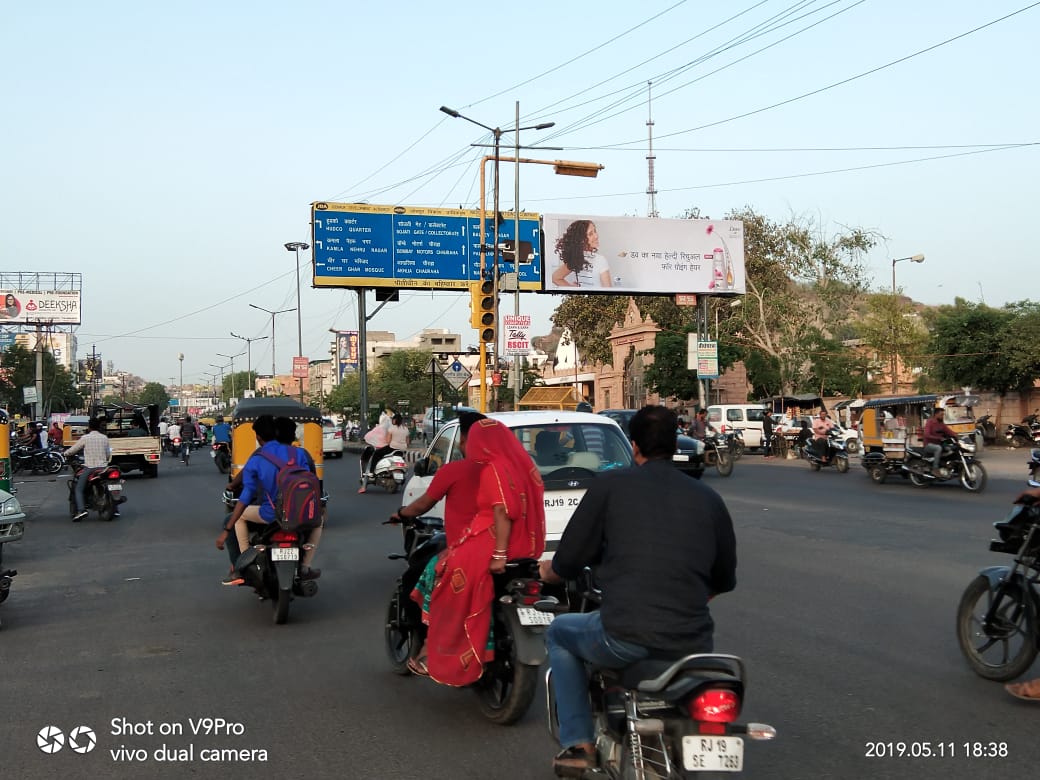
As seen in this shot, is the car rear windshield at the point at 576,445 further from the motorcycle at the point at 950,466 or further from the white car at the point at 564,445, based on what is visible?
the motorcycle at the point at 950,466

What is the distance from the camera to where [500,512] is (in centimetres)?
545

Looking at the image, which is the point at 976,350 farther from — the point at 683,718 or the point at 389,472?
the point at 683,718

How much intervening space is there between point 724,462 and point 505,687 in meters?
20.8

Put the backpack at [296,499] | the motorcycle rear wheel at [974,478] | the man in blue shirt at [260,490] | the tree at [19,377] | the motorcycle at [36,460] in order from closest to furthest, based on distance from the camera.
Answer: the backpack at [296,499] < the man in blue shirt at [260,490] < the motorcycle rear wheel at [974,478] < the motorcycle at [36,460] < the tree at [19,377]

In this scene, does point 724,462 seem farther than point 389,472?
Yes

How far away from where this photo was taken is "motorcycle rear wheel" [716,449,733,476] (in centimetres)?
2559

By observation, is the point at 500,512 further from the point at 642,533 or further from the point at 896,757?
the point at 896,757

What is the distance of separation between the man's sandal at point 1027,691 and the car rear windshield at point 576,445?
12.9ft

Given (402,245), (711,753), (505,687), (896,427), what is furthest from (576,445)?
(402,245)

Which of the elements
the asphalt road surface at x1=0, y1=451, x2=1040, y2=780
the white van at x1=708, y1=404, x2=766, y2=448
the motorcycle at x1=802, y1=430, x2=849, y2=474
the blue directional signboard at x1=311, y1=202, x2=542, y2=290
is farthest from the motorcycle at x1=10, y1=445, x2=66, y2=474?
the white van at x1=708, y1=404, x2=766, y2=448

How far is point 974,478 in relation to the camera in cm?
1966

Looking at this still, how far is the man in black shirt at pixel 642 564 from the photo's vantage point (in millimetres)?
3768

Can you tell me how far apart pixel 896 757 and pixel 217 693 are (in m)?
3.86

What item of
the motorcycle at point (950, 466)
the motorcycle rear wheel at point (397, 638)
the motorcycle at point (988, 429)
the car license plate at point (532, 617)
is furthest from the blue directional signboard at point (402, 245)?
the car license plate at point (532, 617)
